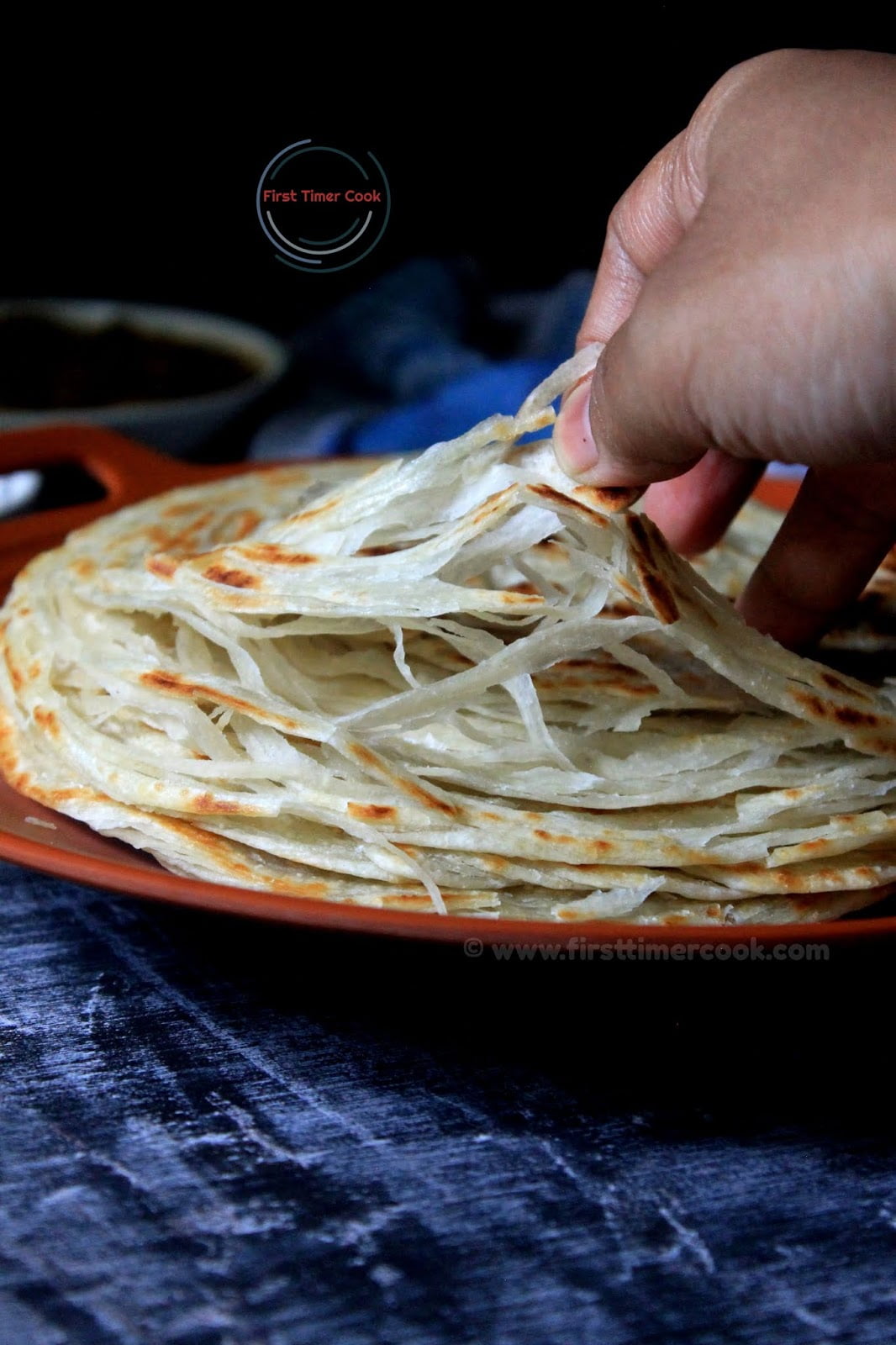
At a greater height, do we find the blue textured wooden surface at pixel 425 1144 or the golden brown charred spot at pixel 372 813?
the golden brown charred spot at pixel 372 813

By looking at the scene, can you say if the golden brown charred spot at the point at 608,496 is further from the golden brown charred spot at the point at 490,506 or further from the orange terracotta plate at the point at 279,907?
the orange terracotta plate at the point at 279,907

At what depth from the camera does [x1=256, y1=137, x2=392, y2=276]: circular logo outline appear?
1860mm

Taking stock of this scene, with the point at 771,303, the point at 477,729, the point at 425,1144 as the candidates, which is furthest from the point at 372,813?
the point at 771,303

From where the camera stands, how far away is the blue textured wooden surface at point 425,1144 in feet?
2.84

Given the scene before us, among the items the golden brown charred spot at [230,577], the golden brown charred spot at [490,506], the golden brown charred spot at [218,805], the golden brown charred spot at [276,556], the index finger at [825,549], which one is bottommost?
the golden brown charred spot at [218,805]

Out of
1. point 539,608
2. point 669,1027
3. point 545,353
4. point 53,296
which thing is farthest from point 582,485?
point 53,296

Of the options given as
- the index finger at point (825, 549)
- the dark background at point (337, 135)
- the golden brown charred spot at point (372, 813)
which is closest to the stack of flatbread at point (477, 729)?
the golden brown charred spot at point (372, 813)

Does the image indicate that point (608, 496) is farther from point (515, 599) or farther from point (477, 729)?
point (477, 729)

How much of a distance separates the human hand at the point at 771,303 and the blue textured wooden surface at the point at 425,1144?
1.28 feet

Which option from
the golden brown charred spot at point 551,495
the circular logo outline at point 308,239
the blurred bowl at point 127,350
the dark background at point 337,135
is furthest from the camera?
the blurred bowl at point 127,350

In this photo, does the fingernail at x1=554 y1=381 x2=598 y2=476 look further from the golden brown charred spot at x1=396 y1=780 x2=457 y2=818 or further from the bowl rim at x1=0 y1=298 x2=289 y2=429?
the bowl rim at x1=0 y1=298 x2=289 y2=429

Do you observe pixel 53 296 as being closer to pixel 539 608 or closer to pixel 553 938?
pixel 539 608

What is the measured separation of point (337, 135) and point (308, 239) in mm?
256

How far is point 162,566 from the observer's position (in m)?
1.22
